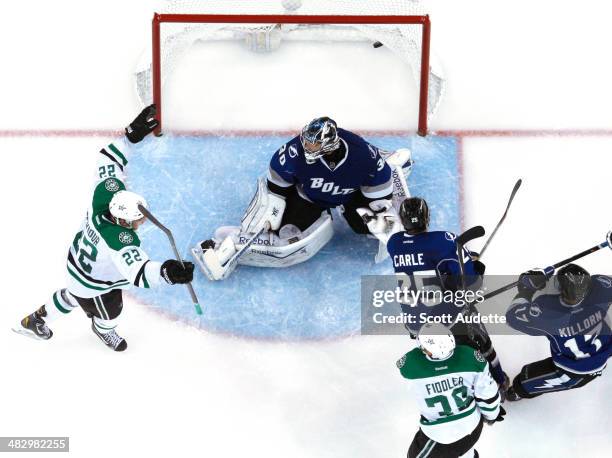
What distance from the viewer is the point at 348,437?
496 centimetres

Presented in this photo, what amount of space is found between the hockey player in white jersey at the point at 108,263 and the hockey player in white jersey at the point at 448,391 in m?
1.05

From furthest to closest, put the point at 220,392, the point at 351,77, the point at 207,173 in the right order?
the point at 351,77, the point at 207,173, the point at 220,392

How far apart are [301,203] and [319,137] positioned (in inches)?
22.5

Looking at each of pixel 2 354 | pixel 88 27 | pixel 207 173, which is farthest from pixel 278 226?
pixel 88 27

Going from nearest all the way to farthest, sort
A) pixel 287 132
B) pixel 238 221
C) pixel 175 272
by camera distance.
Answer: pixel 175 272
pixel 238 221
pixel 287 132

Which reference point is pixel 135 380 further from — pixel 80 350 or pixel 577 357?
pixel 577 357

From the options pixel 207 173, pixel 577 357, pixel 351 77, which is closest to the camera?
pixel 577 357

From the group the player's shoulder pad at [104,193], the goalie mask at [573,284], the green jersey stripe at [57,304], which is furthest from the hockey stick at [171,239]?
the goalie mask at [573,284]

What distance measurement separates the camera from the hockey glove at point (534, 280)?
479 centimetres

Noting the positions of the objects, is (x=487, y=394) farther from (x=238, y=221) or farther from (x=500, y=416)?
(x=238, y=221)

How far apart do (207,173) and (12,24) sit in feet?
5.87

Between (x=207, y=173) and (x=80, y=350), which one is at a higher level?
(x=207, y=173)

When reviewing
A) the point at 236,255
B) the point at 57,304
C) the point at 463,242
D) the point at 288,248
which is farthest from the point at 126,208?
the point at 463,242

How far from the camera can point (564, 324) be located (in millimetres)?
4531
